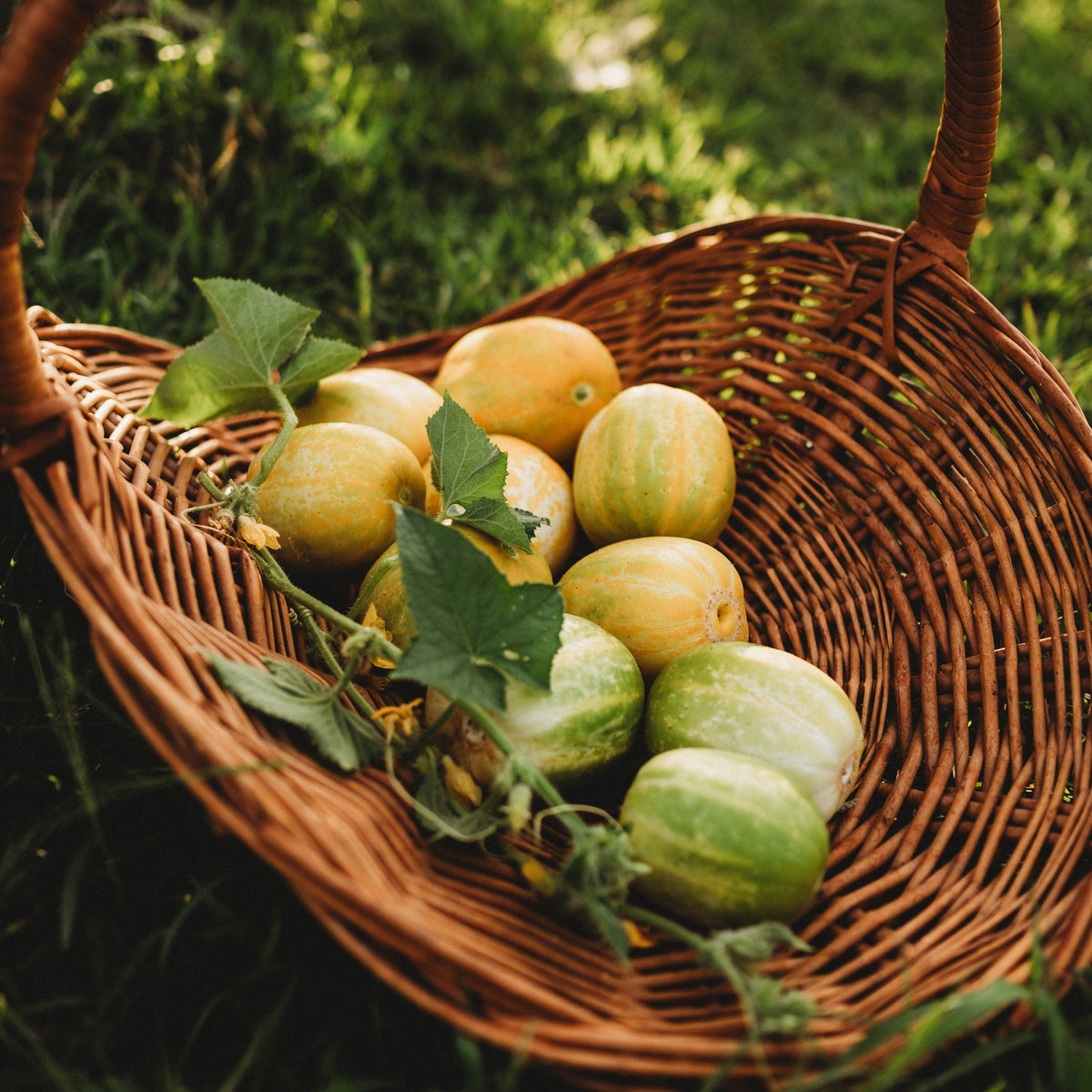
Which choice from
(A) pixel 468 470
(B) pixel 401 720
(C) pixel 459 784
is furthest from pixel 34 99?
(C) pixel 459 784

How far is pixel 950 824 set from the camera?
139cm

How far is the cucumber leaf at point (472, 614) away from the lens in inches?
47.8

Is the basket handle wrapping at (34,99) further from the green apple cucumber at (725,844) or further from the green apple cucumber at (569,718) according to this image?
the green apple cucumber at (725,844)

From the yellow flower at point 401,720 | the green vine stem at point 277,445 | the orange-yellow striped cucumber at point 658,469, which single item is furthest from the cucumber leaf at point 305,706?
the orange-yellow striped cucumber at point 658,469

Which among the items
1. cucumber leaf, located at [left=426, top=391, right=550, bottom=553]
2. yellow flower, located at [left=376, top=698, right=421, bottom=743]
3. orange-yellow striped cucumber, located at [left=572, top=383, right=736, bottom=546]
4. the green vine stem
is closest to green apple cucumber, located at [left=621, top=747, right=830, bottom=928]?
yellow flower, located at [left=376, top=698, right=421, bottom=743]

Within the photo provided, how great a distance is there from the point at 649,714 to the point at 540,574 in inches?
13.5

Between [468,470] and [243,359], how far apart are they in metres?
0.53

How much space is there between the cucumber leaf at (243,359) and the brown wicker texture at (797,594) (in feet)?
0.40

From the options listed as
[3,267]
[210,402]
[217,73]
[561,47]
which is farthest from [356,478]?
[561,47]

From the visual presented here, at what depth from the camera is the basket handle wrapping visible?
1024 mm

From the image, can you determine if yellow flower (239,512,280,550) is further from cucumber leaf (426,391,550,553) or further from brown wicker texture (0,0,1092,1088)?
cucumber leaf (426,391,550,553)

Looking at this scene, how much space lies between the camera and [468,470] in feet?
5.15

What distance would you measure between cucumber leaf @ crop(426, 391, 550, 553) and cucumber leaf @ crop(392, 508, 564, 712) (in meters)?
0.32

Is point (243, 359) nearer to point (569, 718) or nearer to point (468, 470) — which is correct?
point (468, 470)
